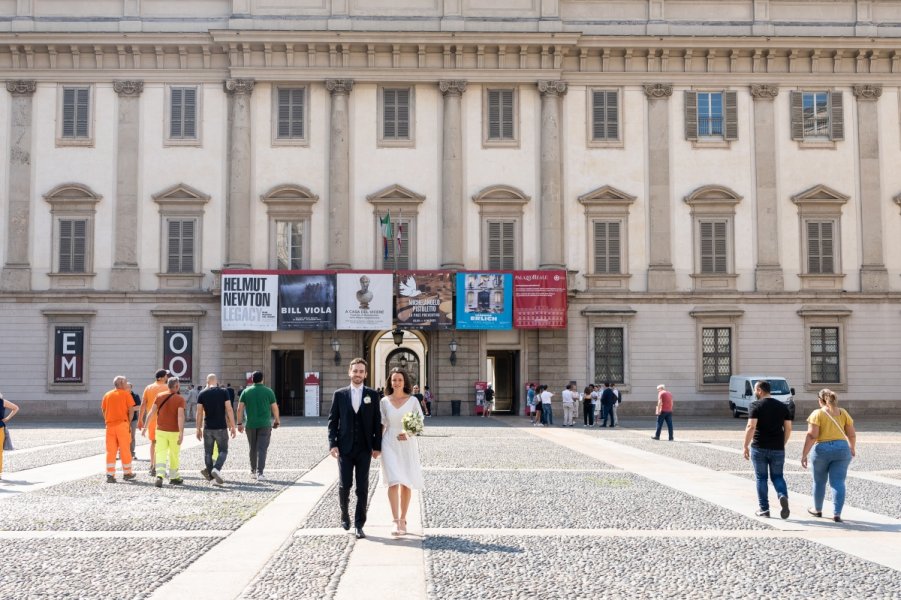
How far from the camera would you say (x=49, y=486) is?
1494 cm

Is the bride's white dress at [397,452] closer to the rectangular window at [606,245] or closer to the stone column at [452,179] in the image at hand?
the stone column at [452,179]

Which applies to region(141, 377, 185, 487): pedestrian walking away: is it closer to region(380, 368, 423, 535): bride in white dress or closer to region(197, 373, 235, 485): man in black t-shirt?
region(197, 373, 235, 485): man in black t-shirt

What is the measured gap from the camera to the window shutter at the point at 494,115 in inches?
1471

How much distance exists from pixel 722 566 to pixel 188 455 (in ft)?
44.3

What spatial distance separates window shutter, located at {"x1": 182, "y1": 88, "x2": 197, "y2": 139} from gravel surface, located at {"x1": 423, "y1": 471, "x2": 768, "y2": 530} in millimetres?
24175

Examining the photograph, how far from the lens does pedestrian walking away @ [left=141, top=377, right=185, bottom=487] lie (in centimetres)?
1480

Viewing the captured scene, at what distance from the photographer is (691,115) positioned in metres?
37.7

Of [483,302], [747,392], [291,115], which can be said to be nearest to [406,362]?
[483,302]

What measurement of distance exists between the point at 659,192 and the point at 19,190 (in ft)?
75.7

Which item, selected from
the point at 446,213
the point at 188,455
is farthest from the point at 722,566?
the point at 446,213

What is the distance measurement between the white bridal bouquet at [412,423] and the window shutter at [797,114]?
31.2m

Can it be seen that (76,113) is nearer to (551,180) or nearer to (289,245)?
(289,245)

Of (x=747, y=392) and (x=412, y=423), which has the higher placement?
(x=412, y=423)

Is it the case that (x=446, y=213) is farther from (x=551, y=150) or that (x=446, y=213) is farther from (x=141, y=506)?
(x=141, y=506)
